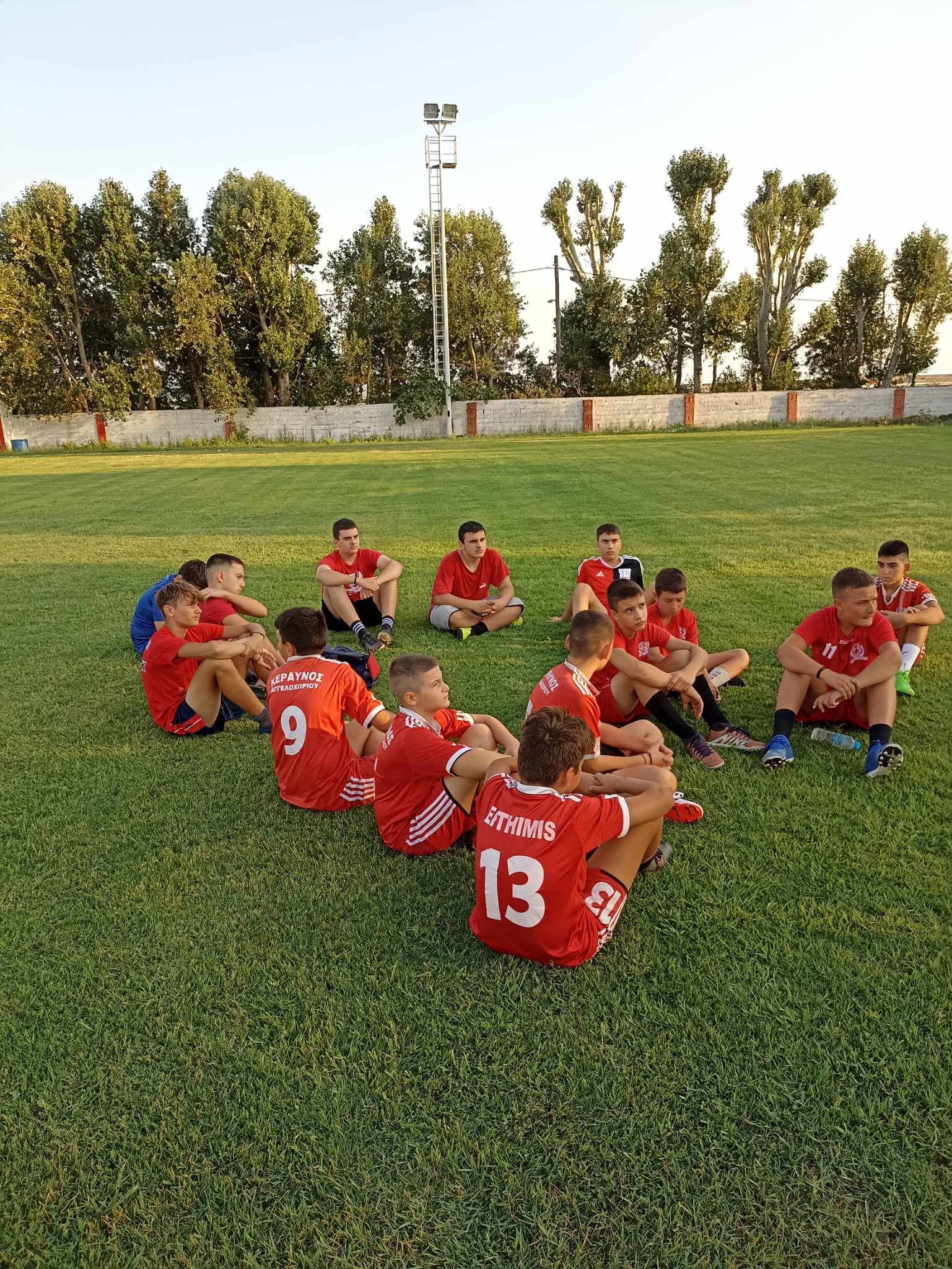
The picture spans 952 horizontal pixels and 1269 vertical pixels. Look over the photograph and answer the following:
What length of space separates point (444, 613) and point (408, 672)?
406 cm

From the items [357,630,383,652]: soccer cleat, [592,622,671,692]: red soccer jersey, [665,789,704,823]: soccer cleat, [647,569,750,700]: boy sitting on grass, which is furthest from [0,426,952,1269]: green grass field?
[357,630,383,652]: soccer cleat

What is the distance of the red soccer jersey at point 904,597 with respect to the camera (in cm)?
634

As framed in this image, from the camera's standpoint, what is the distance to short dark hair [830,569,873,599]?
5262 millimetres

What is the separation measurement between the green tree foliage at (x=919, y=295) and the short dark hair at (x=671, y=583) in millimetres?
49446

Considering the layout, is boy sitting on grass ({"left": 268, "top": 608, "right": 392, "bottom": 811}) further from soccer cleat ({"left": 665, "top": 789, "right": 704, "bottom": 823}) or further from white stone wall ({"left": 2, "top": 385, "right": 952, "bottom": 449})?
white stone wall ({"left": 2, "top": 385, "right": 952, "bottom": 449})

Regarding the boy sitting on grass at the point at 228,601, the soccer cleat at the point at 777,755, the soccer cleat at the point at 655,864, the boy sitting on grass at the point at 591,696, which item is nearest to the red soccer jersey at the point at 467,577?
the boy sitting on grass at the point at 228,601

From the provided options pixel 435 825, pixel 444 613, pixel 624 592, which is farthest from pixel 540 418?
pixel 435 825

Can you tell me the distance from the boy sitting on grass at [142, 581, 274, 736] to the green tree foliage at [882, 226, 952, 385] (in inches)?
2023

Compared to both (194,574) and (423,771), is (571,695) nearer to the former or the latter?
(423,771)

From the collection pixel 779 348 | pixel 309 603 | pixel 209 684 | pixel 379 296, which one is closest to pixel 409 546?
pixel 309 603

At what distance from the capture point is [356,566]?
8.34m

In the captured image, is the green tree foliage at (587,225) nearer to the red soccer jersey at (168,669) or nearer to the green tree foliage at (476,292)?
the green tree foliage at (476,292)

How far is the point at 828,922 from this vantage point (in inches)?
141

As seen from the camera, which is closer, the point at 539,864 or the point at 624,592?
the point at 539,864
